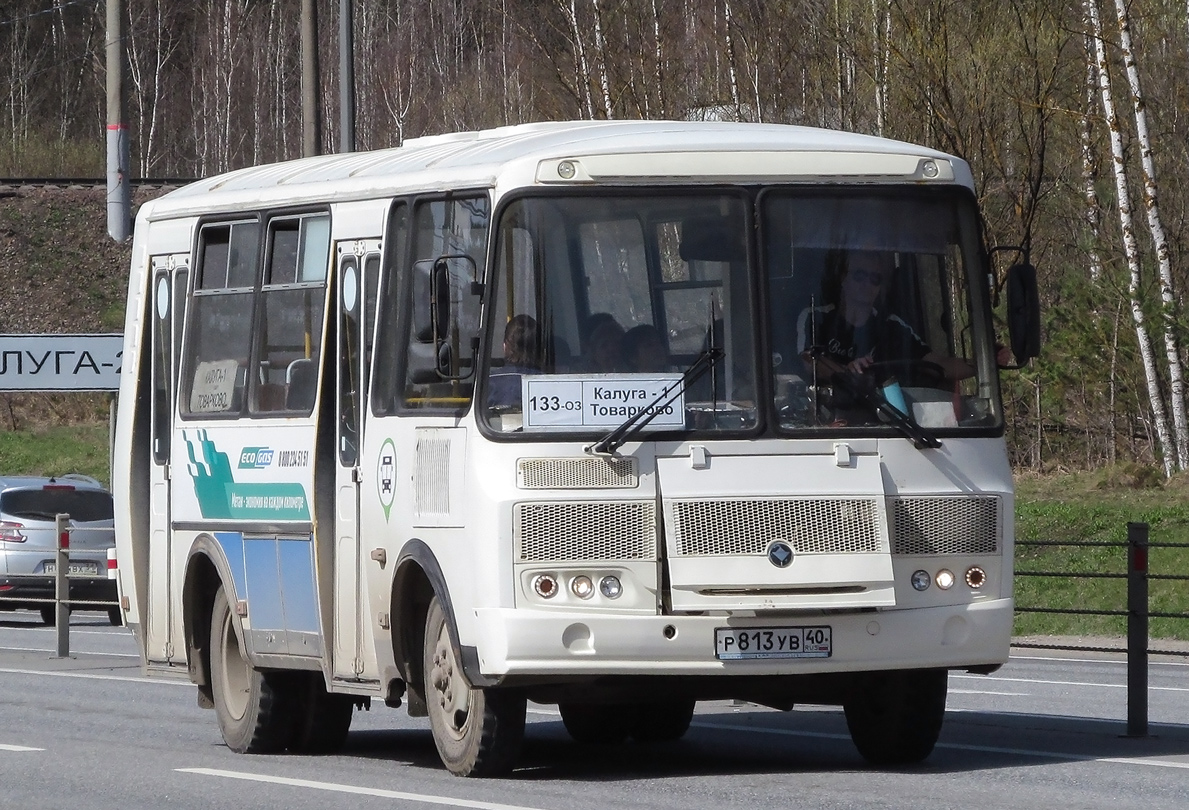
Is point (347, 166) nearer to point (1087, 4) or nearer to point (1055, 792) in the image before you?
point (1055, 792)

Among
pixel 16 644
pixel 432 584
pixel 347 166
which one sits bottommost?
pixel 16 644

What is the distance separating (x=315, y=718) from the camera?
13.0m

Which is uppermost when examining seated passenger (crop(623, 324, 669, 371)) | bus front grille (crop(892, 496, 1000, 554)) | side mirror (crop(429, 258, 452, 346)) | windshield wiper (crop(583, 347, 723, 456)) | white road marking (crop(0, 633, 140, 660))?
side mirror (crop(429, 258, 452, 346))

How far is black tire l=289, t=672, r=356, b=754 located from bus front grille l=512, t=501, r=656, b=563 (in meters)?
2.98

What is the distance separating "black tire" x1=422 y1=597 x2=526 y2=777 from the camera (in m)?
10.7

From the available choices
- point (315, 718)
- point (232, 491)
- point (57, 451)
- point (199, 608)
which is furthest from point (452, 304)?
point (57, 451)

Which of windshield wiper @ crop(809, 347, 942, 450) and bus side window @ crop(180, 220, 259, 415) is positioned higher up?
bus side window @ crop(180, 220, 259, 415)

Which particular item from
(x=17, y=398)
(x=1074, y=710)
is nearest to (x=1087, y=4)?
(x=1074, y=710)

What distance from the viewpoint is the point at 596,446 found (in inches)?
410

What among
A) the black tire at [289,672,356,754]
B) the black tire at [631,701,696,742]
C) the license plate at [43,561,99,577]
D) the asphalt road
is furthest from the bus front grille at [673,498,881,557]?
the license plate at [43,561,99,577]

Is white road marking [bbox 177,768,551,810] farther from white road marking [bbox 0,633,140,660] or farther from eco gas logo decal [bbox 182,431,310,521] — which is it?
white road marking [bbox 0,633,140,660]

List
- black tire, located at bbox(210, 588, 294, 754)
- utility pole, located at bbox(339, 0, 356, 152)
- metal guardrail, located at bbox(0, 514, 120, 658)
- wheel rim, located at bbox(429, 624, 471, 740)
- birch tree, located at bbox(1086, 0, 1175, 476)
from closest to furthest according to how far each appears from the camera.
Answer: wheel rim, located at bbox(429, 624, 471, 740)
black tire, located at bbox(210, 588, 294, 754)
metal guardrail, located at bbox(0, 514, 120, 658)
utility pole, located at bbox(339, 0, 356, 152)
birch tree, located at bbox(1086, 0, 1175, 476)

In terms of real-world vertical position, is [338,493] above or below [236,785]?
above

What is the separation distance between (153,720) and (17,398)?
4572 centimetres
